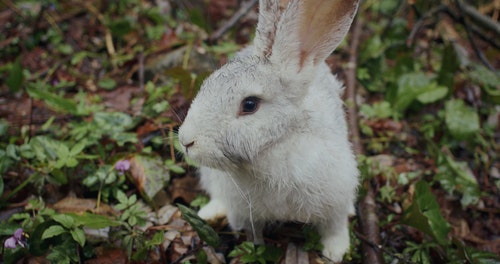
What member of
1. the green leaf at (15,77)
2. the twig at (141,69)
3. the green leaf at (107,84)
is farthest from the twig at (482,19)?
the green leaf at (15,77)

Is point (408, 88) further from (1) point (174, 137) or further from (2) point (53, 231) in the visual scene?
(2) point (53, 231)

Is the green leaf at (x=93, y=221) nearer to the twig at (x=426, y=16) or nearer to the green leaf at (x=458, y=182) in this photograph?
the green leaf at (x=458, y=182)

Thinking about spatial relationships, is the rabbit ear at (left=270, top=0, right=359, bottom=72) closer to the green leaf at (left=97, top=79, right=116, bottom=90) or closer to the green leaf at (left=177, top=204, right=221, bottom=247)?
the green leaf at (left=177, top=204, right=221, bottom=247)

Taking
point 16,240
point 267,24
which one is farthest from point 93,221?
point 267,24

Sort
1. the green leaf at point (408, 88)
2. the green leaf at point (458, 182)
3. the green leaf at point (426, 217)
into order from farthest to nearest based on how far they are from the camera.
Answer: the green leaf at point (408, 88) < the green leaf at point (458, 182) < the green leaf at point (426, 217)

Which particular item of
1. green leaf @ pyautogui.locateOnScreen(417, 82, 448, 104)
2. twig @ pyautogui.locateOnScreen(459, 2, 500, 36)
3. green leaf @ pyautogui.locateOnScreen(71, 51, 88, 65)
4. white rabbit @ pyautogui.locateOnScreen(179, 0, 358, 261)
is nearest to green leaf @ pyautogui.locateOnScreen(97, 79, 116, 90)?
green leaf @ pyautogui.locateOnScreen(71, 51, 88, 65)

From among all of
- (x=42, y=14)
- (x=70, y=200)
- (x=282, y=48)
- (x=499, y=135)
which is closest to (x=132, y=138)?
(x=70, y=200)
